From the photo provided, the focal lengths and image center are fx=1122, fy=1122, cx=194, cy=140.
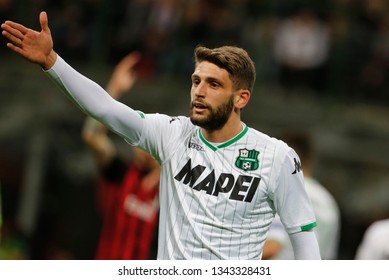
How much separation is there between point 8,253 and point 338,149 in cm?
525

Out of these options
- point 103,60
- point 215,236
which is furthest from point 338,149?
point 215,236

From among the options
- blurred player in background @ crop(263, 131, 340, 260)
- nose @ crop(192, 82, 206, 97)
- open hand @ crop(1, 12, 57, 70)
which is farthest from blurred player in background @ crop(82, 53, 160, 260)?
open hand @ crop(1, 12, 57, 70)

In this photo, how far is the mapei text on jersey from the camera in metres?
6.46

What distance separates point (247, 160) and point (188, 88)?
32.0 ft

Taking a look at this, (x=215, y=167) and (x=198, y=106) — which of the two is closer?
(x=198, y=106)

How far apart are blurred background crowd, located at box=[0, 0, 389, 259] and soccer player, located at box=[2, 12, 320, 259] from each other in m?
9.36

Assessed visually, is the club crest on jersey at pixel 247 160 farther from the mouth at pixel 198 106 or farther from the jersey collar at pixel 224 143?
the mouth at pixel 198 106

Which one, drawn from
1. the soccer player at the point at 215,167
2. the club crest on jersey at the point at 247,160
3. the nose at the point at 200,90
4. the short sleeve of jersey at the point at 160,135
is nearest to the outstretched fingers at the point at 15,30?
the soccer player at the point at 215,167

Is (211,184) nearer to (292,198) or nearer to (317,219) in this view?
(292,198)

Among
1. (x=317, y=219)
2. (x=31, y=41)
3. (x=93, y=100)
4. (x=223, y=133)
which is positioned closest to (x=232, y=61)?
(x=223, y=133)

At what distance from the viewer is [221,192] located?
6461 mm

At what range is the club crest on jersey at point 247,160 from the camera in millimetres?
6535

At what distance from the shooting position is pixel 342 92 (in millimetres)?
16859

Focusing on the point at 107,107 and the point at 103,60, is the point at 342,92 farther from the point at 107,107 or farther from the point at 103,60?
the point at 107,107
